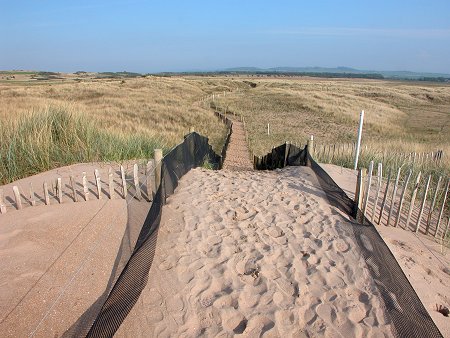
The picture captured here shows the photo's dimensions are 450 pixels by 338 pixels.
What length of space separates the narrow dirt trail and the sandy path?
5.15m

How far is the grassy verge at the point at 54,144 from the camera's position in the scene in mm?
7430

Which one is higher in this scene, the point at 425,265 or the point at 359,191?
the point at 359,191

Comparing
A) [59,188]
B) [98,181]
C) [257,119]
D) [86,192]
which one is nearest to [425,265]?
[98,181]

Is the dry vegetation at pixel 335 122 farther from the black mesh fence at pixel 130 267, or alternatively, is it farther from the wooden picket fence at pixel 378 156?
the black mesh fence at pixel 130 267

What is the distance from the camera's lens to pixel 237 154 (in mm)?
13609

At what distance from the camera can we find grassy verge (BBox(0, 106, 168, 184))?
743 cm

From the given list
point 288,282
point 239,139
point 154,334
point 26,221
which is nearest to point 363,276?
point 288,282

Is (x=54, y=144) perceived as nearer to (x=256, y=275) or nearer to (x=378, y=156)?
(x=256, y=275)

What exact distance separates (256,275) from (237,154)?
9616mm

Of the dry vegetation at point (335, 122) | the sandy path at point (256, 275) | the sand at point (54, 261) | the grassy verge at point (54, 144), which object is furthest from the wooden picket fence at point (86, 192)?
the dry vegetation at point (335, 122)


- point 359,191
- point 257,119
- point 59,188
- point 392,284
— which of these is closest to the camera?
point 392,284

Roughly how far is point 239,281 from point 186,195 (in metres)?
2.86

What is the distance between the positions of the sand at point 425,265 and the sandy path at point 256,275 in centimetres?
61

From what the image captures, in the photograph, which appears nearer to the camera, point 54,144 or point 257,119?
point 54,144
